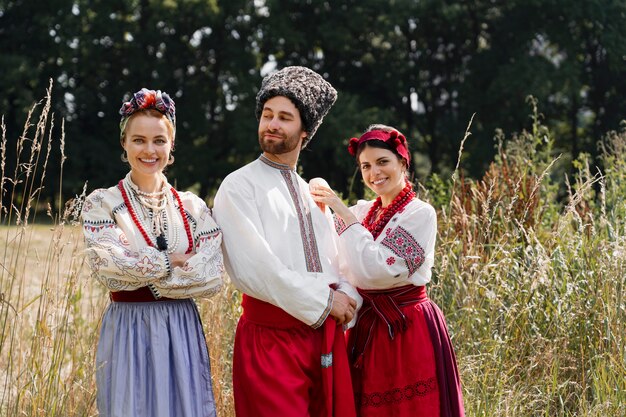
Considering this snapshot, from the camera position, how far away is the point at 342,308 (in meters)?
2.57

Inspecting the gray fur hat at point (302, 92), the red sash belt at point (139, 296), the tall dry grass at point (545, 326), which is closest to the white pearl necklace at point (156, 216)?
the red sash belt at point (139, 296)

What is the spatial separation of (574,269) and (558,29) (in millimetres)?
18734

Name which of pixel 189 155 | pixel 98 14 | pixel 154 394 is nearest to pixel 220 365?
pixel 154 394

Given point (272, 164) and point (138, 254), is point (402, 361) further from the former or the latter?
point (138, 254)

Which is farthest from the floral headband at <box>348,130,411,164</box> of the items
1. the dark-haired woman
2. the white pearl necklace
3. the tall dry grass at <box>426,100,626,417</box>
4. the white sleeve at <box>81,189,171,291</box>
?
the white sleeve at <box>81,189,171,291</box>

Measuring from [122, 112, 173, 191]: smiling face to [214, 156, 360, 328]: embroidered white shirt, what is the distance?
24 cm

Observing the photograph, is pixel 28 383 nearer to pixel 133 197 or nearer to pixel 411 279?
pixel 133 197

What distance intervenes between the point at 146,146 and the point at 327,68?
20773mm

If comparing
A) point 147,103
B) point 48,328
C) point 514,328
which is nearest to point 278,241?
point 147,103

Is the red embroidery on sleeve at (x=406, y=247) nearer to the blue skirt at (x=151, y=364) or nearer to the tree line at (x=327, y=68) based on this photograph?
the blue skirt at (x=151, y=364)

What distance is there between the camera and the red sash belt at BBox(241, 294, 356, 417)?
2561 mm

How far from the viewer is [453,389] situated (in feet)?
9.23

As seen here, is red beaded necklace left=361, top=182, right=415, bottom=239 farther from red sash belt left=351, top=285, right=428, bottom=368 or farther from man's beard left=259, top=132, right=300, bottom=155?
man's beard left=259, top=132, right=300, bottom=155

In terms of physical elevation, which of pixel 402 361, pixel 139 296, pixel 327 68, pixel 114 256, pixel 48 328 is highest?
pixel 327 68
